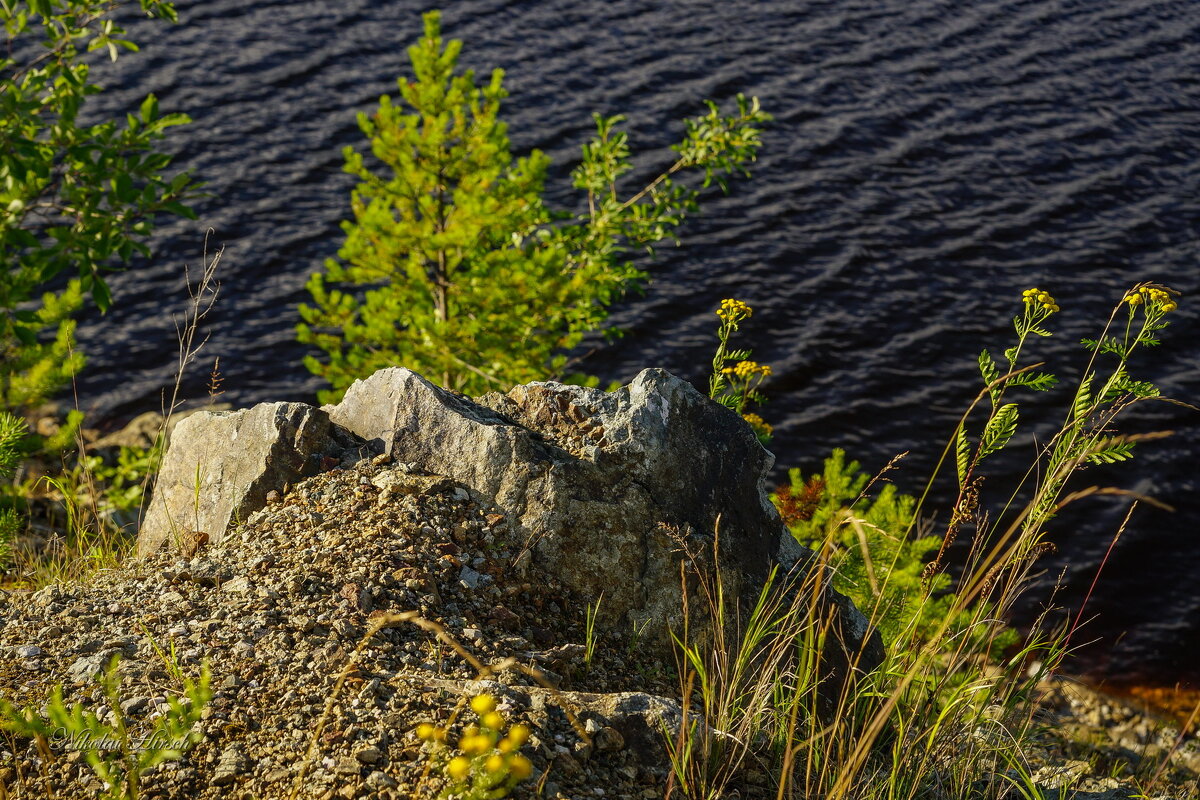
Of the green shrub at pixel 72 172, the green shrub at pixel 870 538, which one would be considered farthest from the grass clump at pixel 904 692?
the green shrub at pixel 72 172

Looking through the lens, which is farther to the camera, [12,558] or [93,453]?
[93,453]

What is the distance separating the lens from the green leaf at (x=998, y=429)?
3.90 m

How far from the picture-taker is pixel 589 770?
3.38m

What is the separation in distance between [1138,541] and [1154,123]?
1019cm

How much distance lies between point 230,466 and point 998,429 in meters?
3.46

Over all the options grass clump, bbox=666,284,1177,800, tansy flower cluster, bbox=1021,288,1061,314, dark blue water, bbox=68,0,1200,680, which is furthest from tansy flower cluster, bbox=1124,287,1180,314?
dark blue water, bbox=68,0,1200,680

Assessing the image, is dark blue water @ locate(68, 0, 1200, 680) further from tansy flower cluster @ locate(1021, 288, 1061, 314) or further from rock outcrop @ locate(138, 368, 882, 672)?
tansy flower cluster @ locate(1021, 288, 1061, 314)

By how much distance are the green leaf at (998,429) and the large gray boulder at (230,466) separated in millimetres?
2979

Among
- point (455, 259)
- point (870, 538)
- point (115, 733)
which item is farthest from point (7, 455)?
point (870, 538)

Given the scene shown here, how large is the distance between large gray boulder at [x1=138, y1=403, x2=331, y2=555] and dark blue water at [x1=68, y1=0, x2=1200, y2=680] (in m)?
7.66

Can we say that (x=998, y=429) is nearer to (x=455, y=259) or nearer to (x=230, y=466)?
(x=230, y=466)

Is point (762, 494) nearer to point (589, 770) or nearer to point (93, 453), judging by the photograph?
point (589, 770)

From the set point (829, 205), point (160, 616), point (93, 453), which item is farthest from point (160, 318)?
point (160, 616)

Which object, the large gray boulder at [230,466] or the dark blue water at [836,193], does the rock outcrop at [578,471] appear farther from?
the dark blue water at [836,193]
